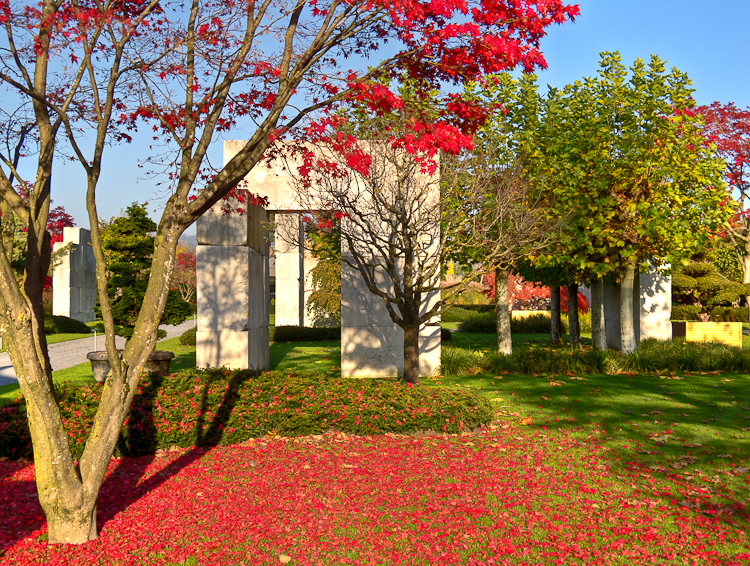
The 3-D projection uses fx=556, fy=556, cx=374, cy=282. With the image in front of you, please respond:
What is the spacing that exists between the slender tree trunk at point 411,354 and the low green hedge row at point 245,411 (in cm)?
159

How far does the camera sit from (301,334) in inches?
886

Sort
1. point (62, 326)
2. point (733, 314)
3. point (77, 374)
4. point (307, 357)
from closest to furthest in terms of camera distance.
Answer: point (77, 374) → point (307, 357) → point (62, 326) → point (733, 314)

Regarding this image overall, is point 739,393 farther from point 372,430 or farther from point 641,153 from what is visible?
point 372,430

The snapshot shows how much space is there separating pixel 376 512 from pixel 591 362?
8.78 metres

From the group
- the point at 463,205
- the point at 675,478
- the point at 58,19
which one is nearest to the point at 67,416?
the point at 58,19

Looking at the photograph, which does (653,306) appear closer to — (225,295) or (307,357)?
(307,357)

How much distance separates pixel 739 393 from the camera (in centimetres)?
973

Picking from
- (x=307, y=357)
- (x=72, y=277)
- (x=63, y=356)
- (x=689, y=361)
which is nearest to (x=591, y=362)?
(x=689, y=361)

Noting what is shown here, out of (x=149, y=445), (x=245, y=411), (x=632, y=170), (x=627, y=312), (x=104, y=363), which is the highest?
(x=632, y=170)

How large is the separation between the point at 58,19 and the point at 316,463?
4.85m

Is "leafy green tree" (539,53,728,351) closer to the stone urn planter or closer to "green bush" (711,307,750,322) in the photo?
the stone urn planter

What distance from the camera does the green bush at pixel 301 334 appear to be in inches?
878

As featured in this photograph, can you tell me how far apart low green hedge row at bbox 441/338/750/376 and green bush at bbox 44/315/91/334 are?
19323mm

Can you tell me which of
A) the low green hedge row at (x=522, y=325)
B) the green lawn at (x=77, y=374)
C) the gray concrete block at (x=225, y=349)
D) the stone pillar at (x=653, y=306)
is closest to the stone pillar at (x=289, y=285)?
the low green hedge row at (x=522, y=325)
